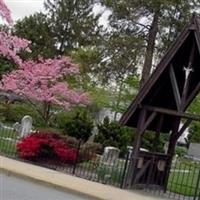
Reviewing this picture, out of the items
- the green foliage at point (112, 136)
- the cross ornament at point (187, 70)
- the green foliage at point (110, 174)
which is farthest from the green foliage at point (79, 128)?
the cross ornament at point (187, 70)

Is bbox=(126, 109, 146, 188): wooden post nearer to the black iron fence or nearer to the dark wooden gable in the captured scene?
the black iron fence

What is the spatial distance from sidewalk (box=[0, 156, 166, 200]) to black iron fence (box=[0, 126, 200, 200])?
0.93m

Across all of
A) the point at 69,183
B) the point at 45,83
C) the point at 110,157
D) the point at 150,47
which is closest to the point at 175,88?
the point at 69,183

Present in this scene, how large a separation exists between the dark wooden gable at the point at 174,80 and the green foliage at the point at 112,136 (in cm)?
1176

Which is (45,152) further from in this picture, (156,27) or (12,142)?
(156,27)

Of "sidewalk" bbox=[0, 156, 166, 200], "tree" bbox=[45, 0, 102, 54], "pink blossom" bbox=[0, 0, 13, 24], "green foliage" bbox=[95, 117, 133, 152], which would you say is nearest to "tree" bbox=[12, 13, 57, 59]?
"tree" bbox=[45, 0, 102, 54]

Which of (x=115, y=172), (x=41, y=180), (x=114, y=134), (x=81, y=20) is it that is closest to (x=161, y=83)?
(x=115, y=172)

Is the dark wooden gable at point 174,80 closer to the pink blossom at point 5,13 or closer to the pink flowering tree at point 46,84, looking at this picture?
the pink blossom at point 5,13

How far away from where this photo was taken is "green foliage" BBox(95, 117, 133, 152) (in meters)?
31.2

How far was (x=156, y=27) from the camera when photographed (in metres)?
42.1

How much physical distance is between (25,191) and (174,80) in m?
5.88

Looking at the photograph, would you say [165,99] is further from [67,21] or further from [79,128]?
[67,21]

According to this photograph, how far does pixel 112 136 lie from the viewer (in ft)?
104

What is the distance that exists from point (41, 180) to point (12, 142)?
7881 millimetres
